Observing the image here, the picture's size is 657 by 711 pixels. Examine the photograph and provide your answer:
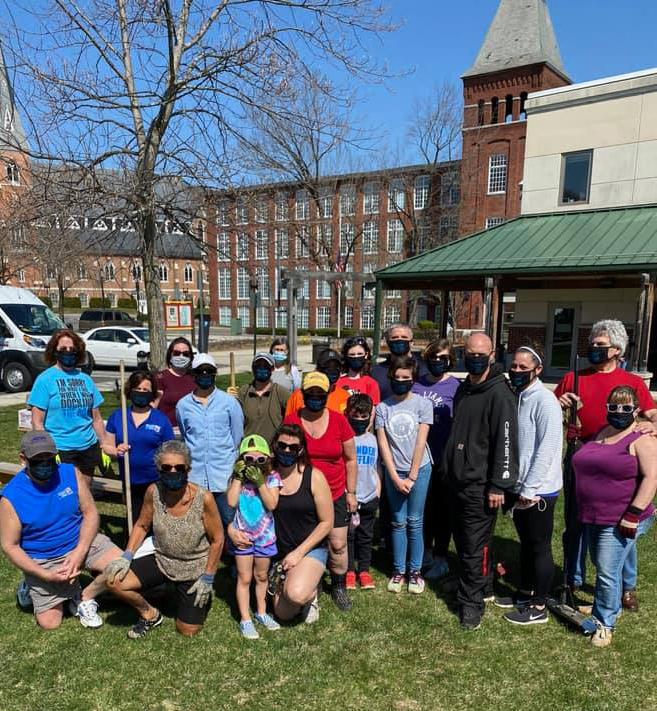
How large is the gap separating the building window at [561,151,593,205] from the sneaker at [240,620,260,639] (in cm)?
1495

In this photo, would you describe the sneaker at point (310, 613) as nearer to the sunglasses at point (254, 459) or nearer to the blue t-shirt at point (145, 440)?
the sunglasses at point (254, 459)

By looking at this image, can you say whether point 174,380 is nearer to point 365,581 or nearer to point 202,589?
point 202,589

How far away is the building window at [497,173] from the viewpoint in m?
36.9

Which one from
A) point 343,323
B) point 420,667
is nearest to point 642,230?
point 420,667

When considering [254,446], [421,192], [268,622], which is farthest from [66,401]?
[421,192]

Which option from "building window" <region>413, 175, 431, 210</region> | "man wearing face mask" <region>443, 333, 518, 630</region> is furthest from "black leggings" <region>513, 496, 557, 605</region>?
"building window" <region>413, 175, 431, 210</region>

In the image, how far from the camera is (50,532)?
3695mm

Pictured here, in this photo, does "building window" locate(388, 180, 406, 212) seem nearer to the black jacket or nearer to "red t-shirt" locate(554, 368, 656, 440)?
Answer: "red t-shirt" locate(554, 368, 656, 440)

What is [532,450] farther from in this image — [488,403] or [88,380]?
[88,380]

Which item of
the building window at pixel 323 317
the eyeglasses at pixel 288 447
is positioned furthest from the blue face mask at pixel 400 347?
the building window at pixel 323 317

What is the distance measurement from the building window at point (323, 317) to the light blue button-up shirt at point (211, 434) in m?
46.2

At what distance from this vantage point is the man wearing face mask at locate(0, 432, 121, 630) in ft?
11.7

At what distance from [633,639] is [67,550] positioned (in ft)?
13.0

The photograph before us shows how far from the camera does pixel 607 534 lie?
3.55m
